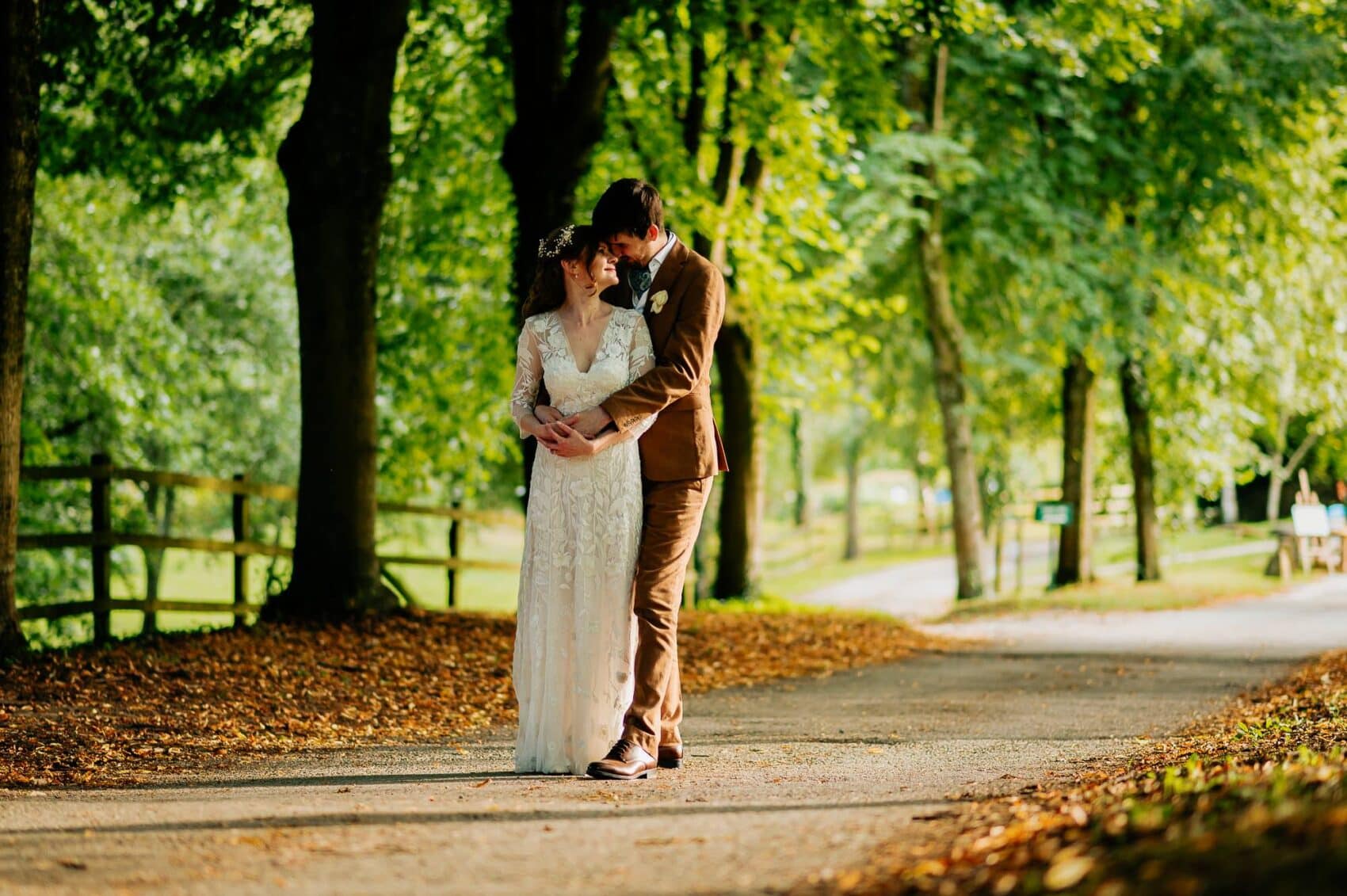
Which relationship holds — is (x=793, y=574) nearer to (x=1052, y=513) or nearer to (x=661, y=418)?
(x=1052, y=513)

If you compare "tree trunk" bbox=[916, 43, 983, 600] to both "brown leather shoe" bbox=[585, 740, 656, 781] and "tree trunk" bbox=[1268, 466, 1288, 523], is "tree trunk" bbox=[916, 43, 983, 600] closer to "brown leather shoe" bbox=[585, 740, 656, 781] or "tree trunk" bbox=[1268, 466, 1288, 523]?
"brown leather shoe" bbox=[585, 740, 656, 781]

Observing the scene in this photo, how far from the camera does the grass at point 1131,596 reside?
1845 centimetres

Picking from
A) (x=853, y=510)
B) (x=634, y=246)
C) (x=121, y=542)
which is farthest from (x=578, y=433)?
(x=853, y=510)

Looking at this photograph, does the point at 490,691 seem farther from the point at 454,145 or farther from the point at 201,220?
the point at 201,220

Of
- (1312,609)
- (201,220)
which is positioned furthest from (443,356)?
(1312,609)

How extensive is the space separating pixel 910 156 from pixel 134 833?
48.0 ft

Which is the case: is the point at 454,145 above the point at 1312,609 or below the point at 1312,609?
above

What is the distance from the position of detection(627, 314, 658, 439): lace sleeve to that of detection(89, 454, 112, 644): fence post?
6.41 metres

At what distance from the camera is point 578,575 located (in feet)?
20.8

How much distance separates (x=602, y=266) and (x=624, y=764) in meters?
2.00

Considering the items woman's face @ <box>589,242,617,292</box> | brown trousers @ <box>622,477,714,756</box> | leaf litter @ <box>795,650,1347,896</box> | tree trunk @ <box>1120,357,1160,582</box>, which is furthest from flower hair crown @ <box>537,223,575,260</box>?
tree trunk @ <box>1120,357,1160,582</box>

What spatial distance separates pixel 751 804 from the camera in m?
5.18

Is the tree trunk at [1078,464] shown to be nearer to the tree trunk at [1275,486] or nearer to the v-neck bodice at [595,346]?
the tree trunk at [1275,486]

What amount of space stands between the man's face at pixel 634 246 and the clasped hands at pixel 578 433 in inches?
25.4
